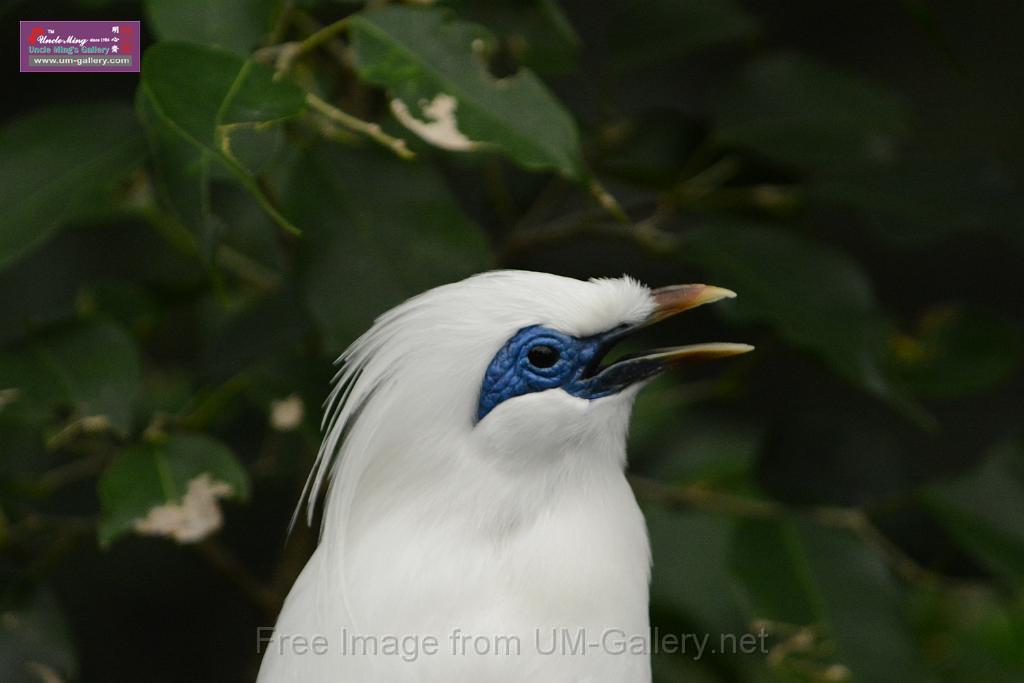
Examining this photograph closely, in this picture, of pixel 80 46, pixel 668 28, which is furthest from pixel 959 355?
pixel 80 46

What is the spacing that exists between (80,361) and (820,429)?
117cm

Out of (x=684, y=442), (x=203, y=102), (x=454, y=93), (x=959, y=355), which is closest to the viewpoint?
(x=203, y=102)

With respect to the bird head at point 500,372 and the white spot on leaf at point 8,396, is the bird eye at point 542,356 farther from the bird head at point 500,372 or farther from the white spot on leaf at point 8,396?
the white spot on leaf at point 8,396

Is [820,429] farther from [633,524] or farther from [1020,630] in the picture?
[1020,630]

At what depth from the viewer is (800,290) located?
1713 mm

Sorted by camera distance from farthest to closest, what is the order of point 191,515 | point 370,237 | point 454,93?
point 370,237 < point 191,515 < point 454,93

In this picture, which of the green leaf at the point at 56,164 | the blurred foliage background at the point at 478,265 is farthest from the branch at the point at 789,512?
the green leaf at the point at 56,164

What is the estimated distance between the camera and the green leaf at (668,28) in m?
1.86

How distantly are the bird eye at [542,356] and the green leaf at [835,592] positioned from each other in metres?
0.59

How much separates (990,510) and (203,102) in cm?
134

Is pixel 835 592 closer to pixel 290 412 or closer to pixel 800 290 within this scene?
pixel 800 290

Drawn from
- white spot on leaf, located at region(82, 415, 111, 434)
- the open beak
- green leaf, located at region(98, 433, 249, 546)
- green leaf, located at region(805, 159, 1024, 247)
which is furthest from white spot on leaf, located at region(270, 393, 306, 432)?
green leaf, located at region(805, 159, 1024, 247)

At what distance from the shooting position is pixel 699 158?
1.93m

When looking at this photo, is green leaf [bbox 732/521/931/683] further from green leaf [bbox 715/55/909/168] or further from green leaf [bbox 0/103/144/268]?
green leaf [bbox 0/103/144/268]
